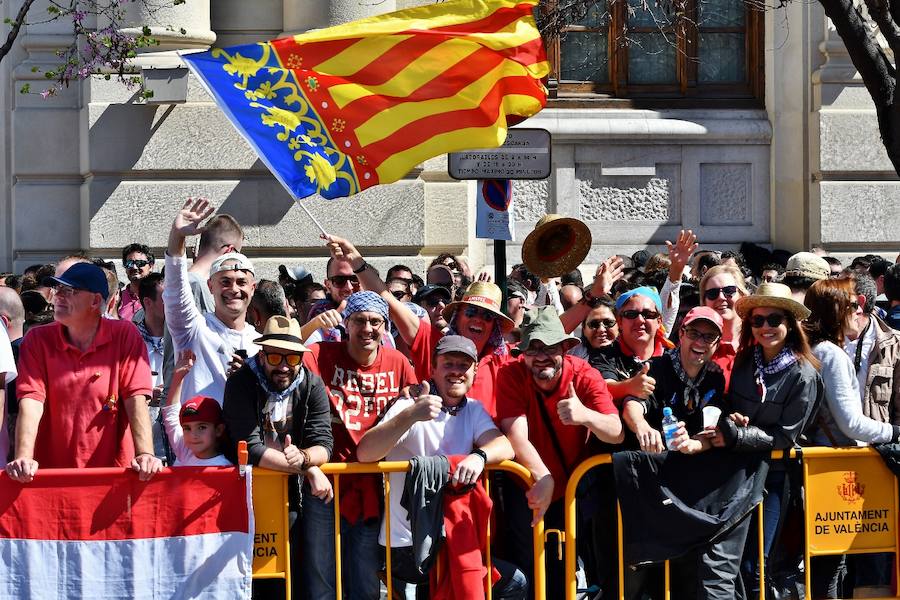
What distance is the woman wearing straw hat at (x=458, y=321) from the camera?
25.0ft

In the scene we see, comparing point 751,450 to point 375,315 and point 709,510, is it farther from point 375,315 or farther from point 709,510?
point 375,315

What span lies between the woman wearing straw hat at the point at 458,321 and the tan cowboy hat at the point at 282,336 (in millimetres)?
886

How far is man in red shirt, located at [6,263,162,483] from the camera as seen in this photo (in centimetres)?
656

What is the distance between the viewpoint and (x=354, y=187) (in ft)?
26.6

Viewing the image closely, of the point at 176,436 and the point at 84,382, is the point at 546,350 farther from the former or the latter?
the point at 84,382

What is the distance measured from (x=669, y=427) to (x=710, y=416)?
23cm

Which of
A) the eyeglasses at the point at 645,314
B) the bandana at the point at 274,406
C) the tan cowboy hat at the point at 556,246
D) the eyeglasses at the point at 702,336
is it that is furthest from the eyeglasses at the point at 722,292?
the bandana at the point at 274,406

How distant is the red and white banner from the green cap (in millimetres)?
1502

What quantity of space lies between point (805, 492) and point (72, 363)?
3547mm

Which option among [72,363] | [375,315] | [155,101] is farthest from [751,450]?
[155,101]

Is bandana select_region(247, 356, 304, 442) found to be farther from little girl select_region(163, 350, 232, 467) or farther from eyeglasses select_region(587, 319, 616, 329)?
eyeglasses select_region(587, 319, 616, 329)

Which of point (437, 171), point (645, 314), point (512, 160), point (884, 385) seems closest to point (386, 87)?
point (512, 160)

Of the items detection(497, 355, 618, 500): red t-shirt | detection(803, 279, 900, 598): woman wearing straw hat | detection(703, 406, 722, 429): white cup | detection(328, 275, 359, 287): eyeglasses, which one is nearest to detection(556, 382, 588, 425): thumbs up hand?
detection(497, 355, 618, 500): red t-shirt

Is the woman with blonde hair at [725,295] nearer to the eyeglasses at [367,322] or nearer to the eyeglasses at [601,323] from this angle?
the eyeglasses at [601,323]
